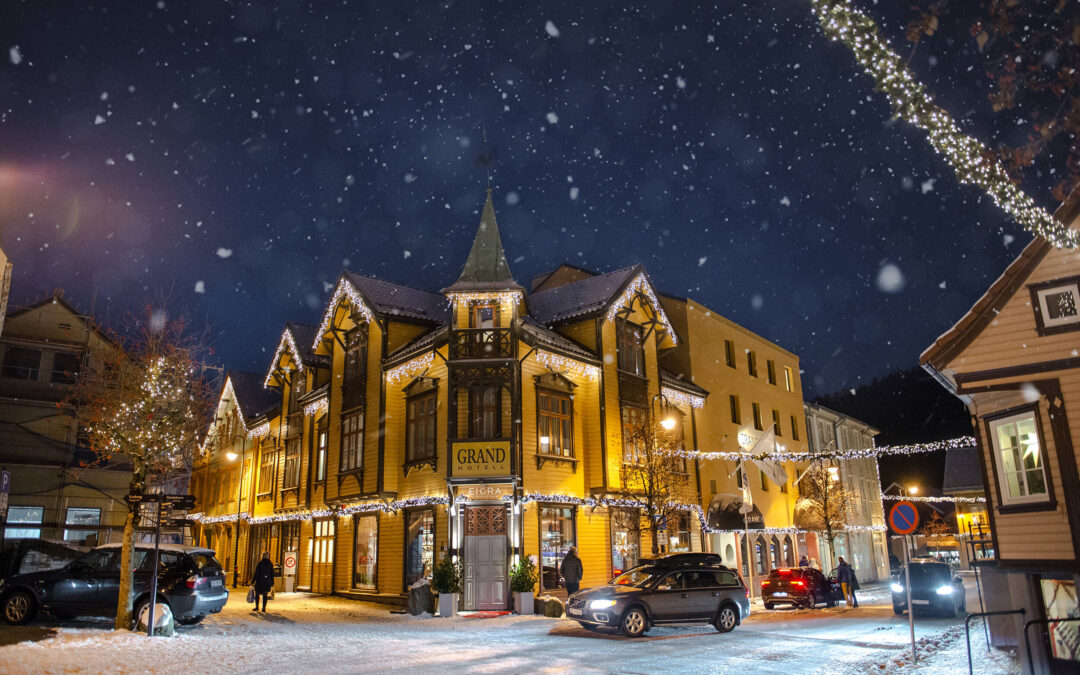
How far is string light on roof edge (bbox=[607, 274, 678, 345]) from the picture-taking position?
28.4 meters

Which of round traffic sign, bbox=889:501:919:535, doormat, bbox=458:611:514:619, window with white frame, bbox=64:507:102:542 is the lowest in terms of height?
doormat, bbox=458:611:514:619

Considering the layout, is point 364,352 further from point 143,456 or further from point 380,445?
point 143,456

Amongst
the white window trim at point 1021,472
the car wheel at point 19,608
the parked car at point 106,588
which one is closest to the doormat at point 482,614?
the parked car at point 106,588

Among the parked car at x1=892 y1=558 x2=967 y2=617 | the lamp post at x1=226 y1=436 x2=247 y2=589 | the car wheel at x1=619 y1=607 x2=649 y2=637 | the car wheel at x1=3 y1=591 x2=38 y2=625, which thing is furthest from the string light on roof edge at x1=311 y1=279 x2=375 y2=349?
the parked car at x1=892 y1=558 x2=967 y2=617

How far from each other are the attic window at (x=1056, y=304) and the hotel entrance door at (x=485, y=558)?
1560 cm

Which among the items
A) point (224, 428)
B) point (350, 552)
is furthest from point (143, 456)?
point (224, 428)

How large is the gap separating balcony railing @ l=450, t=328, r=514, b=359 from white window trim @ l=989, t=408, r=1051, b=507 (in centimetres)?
1421

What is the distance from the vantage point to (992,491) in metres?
13.8

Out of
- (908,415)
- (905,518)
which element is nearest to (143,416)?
(905,518)

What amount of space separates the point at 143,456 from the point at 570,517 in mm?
13460

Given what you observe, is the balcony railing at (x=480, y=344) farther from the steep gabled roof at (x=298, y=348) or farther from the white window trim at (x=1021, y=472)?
the white window trim at (x=1021, y=472)

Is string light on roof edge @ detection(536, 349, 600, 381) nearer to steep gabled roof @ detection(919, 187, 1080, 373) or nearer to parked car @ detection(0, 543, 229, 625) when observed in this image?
parked car @ detection(0, 543, 229, 625)

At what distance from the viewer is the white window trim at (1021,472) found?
12.7 metres

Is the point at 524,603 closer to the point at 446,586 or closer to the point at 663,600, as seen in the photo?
the point at 446,586
